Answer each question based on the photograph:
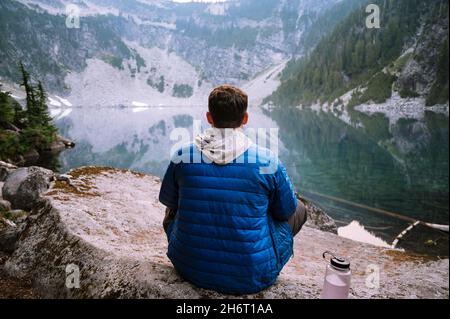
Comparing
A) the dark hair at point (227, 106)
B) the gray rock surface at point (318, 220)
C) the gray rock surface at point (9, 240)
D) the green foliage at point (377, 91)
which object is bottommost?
the gray rock surface at point (318, 220)

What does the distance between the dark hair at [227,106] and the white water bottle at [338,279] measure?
191 centimetres

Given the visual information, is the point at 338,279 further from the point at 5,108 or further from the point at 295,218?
the point at 5,108

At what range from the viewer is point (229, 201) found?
3.56m

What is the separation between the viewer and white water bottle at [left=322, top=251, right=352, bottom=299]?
3748mm

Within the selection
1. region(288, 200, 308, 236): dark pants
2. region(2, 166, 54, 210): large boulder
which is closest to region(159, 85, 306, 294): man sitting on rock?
region(288, 200, 308, 236): dark pants

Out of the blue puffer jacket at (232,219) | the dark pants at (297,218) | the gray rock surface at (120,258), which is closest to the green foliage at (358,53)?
the gray rock surface at (120,258)

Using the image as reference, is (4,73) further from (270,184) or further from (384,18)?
(270,184)

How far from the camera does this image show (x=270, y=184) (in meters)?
3.63

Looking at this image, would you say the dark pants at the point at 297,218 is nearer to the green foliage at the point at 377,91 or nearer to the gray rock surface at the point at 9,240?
the gray rock surface at the point at 9,240

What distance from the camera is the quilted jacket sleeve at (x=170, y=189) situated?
3.95 metres

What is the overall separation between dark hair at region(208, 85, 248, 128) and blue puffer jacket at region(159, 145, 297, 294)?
361 millimetres

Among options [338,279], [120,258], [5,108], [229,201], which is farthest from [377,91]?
[229,201]
